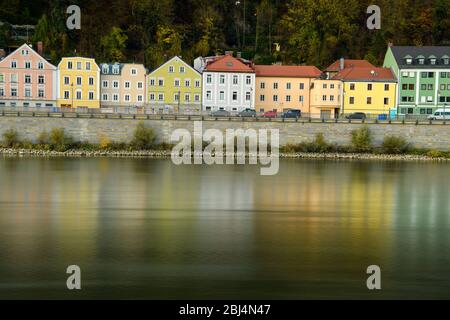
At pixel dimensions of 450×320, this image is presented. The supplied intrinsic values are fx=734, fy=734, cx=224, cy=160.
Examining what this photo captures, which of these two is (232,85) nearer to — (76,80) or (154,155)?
(76,80)

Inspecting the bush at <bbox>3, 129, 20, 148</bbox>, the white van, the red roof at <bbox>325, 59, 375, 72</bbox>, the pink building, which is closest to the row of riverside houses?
the pink building

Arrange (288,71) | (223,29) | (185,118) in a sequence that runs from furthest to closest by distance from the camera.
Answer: (223,29) → (288,71) → (185,118)

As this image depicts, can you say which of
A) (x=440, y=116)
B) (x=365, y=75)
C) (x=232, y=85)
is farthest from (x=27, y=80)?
(x=440, y=116)

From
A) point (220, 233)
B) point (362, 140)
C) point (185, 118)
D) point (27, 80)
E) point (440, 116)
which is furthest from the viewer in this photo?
point (27, 80)

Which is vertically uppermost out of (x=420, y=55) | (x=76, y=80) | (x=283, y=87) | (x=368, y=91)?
(x=420, y=55)

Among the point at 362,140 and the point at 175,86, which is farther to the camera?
the point at 175,86

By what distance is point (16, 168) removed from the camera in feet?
131

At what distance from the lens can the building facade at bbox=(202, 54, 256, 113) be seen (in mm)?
62188

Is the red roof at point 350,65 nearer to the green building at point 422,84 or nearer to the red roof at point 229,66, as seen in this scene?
the green building at point 422,84

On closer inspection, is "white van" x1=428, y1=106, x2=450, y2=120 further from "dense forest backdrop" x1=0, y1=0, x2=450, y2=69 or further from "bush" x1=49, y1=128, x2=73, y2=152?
"bush" x1=49, y1=128, x2=73, y2=152

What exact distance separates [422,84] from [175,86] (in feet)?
67.9

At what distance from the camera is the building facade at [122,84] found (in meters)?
62.3

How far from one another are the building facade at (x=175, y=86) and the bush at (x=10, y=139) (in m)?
15.1

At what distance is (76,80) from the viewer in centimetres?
6141
